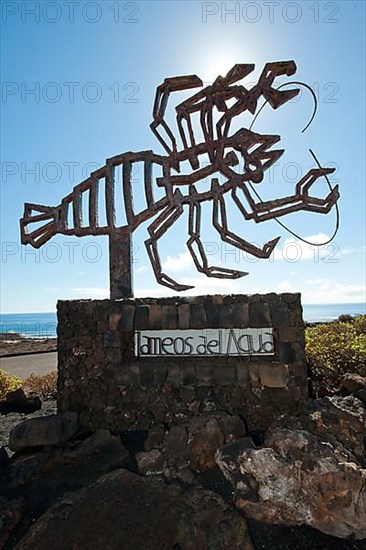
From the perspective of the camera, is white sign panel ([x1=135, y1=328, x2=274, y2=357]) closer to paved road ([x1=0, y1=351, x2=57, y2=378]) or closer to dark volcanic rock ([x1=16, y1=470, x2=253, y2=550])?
dark volcanic rock ([x1=16, y1=470, x2=253, y2=550])

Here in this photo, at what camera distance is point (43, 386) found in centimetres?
869

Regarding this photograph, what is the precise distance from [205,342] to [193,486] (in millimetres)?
1828

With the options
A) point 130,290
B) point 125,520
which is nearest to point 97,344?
point 130,290

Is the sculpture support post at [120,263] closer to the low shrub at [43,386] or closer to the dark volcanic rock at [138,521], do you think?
the dark volcanic rock at [138,521]

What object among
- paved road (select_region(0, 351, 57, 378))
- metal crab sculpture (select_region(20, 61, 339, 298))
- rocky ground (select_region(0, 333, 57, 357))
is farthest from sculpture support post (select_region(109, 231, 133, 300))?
rocky ground (select_region(0, 333, 57, 357))

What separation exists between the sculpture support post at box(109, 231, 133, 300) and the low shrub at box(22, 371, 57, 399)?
3.37 m

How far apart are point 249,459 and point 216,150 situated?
423 centimetres

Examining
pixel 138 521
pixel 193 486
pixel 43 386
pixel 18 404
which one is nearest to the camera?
pixel 138 521

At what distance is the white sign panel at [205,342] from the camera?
5543 mm

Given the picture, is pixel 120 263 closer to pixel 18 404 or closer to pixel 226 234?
pixel 226 234

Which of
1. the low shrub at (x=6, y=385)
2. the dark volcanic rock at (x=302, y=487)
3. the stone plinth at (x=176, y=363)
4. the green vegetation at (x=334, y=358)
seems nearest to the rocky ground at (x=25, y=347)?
the low shrub at (x=6, y=385)

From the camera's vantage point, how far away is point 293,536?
146 inches

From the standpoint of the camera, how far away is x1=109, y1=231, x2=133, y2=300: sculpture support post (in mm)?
6227

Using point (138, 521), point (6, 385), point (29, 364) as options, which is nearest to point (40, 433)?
point (138, 521)
